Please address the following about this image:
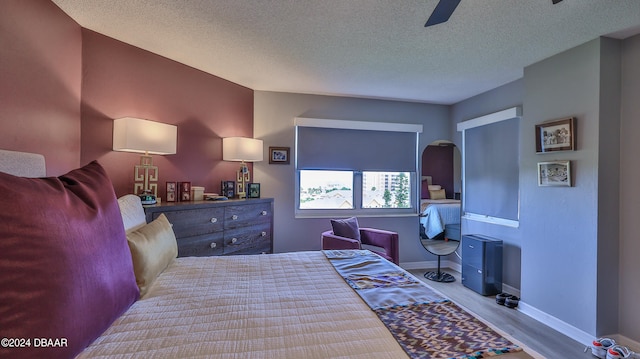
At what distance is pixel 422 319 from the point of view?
1.06 metres

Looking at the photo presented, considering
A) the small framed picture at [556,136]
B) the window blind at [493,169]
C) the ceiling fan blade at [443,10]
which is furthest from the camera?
the window blind at [493,169]

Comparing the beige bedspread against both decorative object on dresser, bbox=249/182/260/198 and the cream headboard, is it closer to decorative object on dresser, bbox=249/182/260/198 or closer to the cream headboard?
the cream headboard

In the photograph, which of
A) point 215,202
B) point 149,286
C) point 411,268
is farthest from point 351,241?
point 149,286

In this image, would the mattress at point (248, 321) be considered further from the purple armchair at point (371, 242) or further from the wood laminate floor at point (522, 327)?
the purple armchair at point (371, 242)

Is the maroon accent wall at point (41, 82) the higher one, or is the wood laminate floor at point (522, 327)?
the maroon accent wall at point (41, 82)

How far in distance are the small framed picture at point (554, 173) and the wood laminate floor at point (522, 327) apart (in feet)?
4.14

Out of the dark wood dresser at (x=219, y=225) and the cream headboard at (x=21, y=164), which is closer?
the cream headboard at (x=21, y=164)

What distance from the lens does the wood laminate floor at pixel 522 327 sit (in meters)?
2.14

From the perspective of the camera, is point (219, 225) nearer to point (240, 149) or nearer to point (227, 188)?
point (227, 188)

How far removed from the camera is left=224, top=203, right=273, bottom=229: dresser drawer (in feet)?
8.82

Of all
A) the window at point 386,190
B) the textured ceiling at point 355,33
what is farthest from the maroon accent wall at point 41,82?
the window at point 386,190

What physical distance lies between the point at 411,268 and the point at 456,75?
2.59 metres

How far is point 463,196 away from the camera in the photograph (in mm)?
3949


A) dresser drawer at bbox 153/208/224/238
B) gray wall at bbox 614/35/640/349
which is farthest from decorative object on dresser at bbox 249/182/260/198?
gray wall at bbox 614/35/640/349
